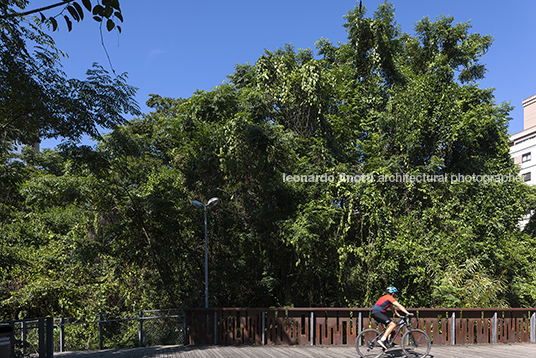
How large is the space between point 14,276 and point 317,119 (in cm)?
1670

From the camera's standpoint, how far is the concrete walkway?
9.51 metres

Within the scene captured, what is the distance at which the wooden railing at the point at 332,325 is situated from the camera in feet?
36.4

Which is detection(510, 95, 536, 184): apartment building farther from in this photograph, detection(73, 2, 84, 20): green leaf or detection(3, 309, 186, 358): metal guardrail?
detection(73, 2, 84, 20): green leaf

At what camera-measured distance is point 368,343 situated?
30.0 ft

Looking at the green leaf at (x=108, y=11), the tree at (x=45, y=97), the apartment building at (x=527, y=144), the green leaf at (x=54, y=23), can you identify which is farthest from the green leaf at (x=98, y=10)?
the apartment building at (x=527, y=144)

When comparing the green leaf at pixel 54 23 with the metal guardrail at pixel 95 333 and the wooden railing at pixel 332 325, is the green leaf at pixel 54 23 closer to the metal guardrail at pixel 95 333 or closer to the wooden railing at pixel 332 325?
the metal guardrail at pixel 95 333

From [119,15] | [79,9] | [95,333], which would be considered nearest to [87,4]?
[79,9]

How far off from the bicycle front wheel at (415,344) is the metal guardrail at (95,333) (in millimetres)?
6421

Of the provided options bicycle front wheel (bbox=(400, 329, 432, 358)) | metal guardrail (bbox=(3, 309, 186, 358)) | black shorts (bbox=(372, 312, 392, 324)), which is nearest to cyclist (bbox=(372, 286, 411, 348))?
black shorts (bbox=(372, 312, 392, 324))

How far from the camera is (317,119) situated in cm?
1994

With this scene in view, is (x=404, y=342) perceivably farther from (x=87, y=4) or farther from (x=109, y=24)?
(x=87, y=4)

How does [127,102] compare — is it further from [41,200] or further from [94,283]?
[94,283]

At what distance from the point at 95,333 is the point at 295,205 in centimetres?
1074

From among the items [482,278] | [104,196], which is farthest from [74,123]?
[482,278]
